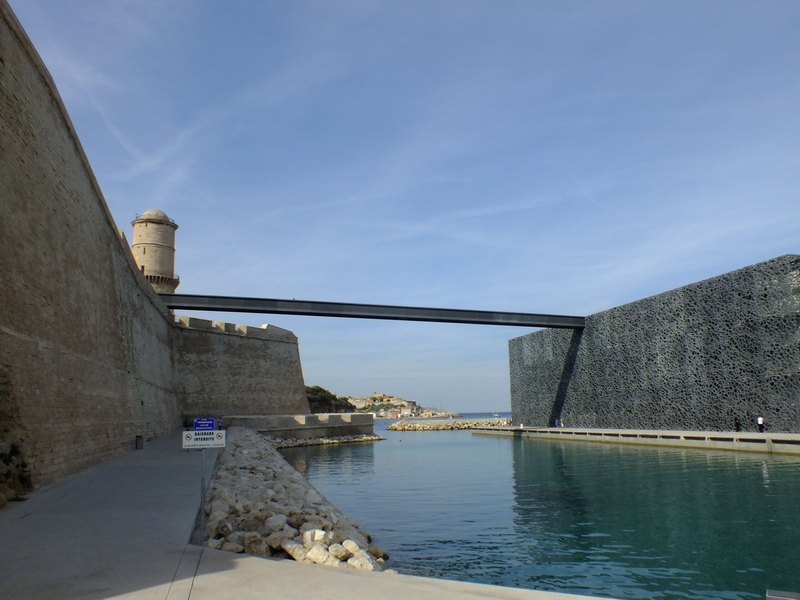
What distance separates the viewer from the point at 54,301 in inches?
499

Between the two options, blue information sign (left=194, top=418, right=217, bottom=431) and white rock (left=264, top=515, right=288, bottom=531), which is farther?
white rock (left=264, top=515, right=288, bottom=531)

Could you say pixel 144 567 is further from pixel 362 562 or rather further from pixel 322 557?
pixel 362 562

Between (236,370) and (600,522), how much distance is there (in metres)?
30.5

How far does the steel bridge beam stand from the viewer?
33156mm

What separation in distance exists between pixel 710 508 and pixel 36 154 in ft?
51.2

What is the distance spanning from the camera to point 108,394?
16.5 meters

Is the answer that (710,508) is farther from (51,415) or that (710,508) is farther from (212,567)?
(51,415)

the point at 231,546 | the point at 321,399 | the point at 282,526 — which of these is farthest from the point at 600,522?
the point at 321,399

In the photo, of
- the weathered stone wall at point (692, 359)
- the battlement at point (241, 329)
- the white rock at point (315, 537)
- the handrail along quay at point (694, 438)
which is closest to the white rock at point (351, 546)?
the white rock at point (315, 537)

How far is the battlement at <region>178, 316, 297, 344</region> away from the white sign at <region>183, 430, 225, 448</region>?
97.4 ft

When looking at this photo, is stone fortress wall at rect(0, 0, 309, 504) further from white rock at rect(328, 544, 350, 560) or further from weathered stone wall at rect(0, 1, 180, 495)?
white rock at rect(328, 544, 350, 560)

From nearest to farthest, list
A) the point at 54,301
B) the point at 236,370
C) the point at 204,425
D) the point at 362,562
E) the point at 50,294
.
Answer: the point at 362,562
the point at 204,425
the point at 50,294
the point at 54,301
the point at 236,370

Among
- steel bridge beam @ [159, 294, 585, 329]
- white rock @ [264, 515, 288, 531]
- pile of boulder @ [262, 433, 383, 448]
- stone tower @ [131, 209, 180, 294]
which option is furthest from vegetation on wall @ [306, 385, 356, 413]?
white rock @ [264, 515, 288, 531]

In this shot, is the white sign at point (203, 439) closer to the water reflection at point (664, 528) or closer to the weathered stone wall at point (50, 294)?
the weathered stone wall at point (50, 294)
